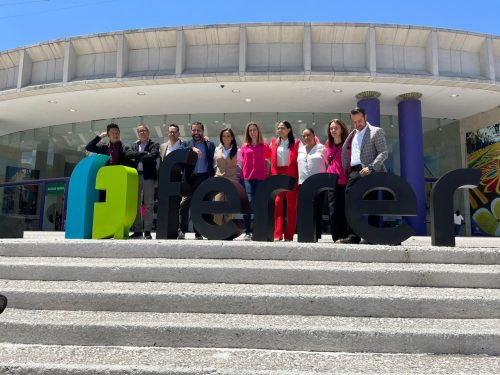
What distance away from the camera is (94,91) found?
13.3 m

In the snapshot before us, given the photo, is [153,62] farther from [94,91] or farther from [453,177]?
[453,177]

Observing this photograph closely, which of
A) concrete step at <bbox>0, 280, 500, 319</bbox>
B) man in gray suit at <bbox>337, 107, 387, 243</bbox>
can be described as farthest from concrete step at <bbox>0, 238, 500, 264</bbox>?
man in gray suit at <bbox>337, 107, 387, 243</bbox>

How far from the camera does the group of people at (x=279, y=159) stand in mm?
5340

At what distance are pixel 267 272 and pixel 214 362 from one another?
1.34m

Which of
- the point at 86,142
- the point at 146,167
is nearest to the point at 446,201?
the point at 146,167

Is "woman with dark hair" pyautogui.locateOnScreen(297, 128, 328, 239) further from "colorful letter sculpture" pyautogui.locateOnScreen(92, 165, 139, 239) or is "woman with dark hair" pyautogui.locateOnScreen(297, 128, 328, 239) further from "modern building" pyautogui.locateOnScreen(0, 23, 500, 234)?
"modern building" pyautogui.locateOnScreen(0, 23, 500, 234)

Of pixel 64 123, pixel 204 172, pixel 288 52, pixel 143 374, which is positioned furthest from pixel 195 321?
pixel 64 123

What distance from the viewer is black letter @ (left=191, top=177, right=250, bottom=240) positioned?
5.32 meters

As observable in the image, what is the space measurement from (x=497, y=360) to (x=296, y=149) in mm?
3796

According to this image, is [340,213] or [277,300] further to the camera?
[340,213]

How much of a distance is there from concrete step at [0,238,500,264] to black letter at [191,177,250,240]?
0.81 meters

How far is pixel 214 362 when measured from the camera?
8.79ft

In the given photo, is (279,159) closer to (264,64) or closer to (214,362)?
(214,362)

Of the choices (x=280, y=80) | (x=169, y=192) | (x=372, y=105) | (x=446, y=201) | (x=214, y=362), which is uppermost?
(x=280, y=80)
